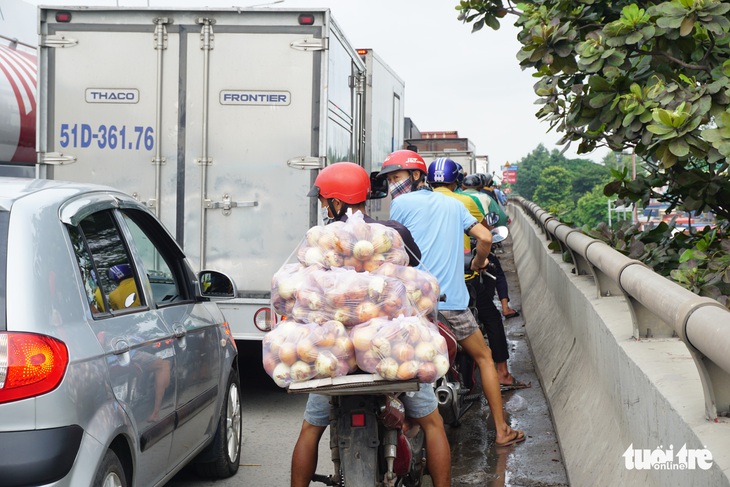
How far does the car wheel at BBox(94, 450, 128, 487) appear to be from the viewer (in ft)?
13.0

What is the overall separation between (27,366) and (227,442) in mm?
2837

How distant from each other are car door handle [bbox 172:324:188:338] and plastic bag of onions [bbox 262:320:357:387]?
4.04 ft

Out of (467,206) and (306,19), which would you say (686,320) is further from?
(306,19)

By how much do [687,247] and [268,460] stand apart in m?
3.87

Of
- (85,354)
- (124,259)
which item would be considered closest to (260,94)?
(124,259)

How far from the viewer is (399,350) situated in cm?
401

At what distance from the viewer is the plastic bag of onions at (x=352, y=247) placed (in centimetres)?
441

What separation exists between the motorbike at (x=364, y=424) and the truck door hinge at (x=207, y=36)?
5.35m

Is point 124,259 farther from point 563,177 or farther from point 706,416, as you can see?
point 563,177

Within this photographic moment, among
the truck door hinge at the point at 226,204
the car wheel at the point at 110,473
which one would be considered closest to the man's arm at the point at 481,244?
the truck door hinge at the point at 226,204

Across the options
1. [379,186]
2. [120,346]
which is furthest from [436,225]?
[120,346]

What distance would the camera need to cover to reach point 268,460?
6949 millimetres

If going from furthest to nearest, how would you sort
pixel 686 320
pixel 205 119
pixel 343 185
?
pixel 205 119
pixel 343 185
pixel 686 320

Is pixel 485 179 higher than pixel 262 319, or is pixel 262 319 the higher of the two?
pixel 485 179
